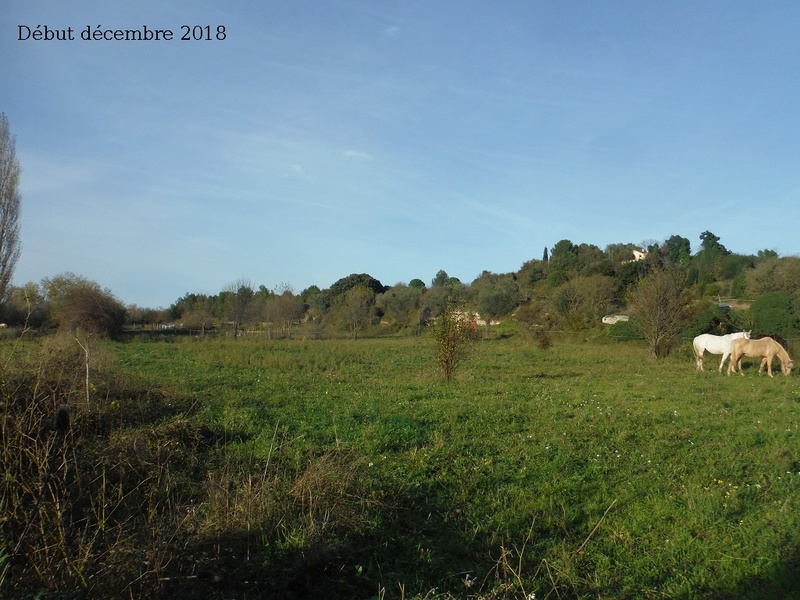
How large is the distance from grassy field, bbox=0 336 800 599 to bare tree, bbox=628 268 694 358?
1132 cm

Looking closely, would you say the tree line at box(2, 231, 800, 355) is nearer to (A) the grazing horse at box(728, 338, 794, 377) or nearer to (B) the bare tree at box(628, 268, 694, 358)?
(B) the bare tree at box(628, 268, 694, 358)

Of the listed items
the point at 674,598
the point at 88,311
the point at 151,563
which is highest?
the point at 88,311

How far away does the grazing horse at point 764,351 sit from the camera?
17.0 metres

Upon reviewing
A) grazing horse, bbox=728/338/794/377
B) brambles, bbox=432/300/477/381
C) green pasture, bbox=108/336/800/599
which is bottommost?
green pasture, bbox=108/336/800/599

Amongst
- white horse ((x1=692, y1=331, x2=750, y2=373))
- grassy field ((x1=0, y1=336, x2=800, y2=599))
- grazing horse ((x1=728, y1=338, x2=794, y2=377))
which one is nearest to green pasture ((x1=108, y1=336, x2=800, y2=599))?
grassy field ((x1=0, y1=336, x2=800, y2=599))

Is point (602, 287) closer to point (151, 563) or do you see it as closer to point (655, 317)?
point (655, 317)

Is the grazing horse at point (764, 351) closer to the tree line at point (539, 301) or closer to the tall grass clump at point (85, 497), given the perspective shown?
the tree line at point (539, 301)

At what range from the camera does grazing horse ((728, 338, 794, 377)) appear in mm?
16969

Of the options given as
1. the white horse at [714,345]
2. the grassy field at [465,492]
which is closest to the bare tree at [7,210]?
the grassy field at [465,492]

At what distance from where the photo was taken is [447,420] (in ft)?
30.3

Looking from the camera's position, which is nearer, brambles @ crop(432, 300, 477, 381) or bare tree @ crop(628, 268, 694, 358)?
brambles @ crop(432, 300, 477, 381)

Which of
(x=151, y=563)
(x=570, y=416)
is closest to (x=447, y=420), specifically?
→ (x=570, y=416)

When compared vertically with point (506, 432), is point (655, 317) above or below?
above

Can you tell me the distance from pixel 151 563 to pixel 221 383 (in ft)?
33.7
